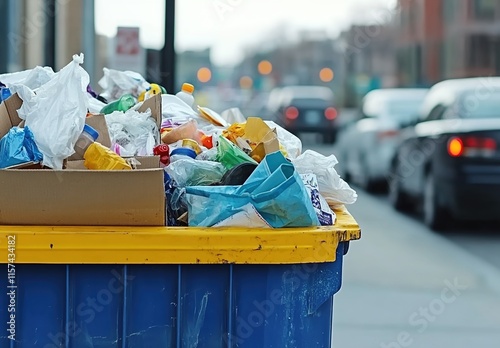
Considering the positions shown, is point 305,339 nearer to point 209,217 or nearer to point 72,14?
point 209,217

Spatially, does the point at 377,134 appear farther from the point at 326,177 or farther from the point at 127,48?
the point at 326,177

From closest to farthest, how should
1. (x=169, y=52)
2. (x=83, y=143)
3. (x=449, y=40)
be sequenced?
(x=83, y=143) < (x=169, y=52) < (x=449, y=40)

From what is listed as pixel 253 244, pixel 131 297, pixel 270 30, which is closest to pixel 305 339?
pixel 253 244

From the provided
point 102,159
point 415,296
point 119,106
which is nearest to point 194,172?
point 102,159

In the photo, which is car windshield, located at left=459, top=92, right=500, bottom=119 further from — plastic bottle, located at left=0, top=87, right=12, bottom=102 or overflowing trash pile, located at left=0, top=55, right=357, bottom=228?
plastic bottle, located at left=0, top=87, right=12, bottom=102

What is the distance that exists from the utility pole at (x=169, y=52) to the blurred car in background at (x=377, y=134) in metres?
5.97

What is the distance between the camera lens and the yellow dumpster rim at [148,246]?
295 centimetres

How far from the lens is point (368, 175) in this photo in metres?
16.1

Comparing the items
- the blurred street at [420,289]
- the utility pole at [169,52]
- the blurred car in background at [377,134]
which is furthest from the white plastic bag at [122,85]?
the blurred car in background at [377,134]

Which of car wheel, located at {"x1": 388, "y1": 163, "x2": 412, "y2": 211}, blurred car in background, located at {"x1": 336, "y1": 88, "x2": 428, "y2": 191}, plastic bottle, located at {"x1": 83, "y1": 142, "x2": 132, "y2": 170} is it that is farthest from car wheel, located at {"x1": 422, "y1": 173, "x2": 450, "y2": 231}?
plastic bottle, located at {"x1": 83, "y1": 142, "x2": 132, "y2": 170}

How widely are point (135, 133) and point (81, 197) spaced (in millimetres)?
657

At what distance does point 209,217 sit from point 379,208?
11220 millimetres

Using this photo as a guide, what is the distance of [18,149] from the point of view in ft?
10.6

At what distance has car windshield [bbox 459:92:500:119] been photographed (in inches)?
423
